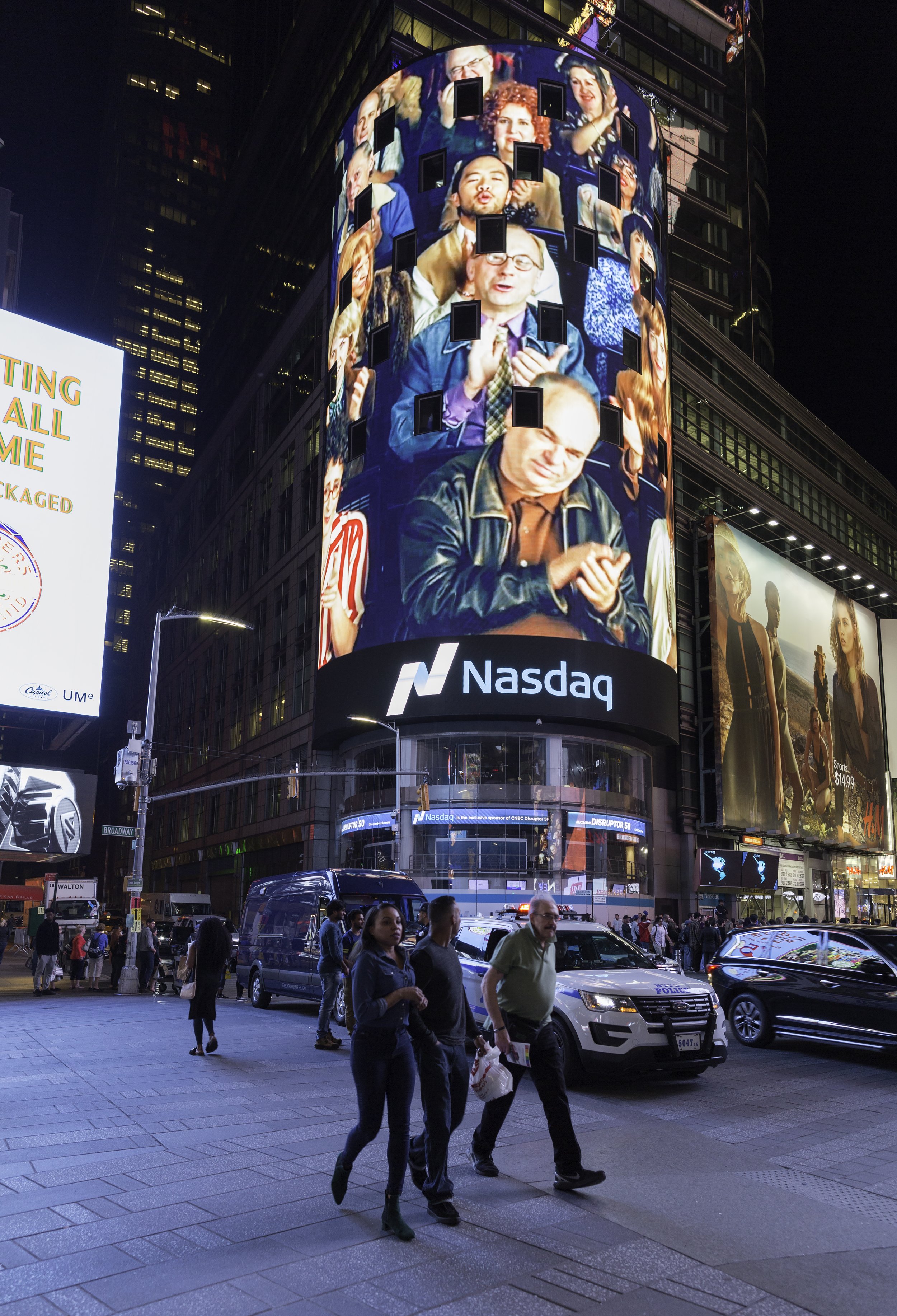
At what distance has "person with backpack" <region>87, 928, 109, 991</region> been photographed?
26625 mm

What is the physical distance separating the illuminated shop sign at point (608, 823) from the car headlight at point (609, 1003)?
36.6 meters

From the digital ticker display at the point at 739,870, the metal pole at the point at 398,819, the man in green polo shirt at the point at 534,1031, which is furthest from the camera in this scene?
the digital ticker display at the point at 739,870

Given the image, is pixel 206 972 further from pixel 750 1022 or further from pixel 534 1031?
pixel 750 1022

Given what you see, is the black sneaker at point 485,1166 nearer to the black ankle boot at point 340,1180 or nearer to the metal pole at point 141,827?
the black ankle boot at point 340,1180

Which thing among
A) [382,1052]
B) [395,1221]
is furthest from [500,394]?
[395,1221]

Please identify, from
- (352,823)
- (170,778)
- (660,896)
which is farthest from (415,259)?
(170,778)

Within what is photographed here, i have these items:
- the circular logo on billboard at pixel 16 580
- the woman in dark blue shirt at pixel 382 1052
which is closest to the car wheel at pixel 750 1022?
the woman in dark blue shirt at pixel 382 1052

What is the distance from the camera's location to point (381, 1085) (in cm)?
625

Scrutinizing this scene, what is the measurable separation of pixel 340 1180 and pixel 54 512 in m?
16.9

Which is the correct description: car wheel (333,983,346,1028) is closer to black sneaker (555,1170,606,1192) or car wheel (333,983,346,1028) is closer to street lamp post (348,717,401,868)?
black sneaker (555,1170,606,1192)

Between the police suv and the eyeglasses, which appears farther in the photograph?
the eyeglasses

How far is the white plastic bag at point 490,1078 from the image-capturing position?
23.1 ft

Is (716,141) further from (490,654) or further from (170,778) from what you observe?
(170,778)

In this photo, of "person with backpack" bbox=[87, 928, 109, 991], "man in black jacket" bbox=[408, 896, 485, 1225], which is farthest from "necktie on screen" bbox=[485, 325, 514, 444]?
"man in black jacket" bbox=[408, 896, 485, 1225]
